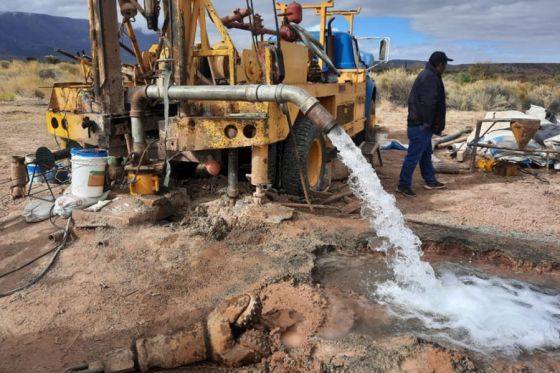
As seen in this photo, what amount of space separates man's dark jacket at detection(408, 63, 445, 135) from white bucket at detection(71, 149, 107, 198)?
435cm

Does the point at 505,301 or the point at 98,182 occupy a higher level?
the point at 98,182

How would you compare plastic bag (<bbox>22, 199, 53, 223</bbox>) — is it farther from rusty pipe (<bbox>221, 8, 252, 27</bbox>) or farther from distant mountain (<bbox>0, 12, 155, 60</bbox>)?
distant mountain (<bbox>0, 12, 155, 60</bbox>)

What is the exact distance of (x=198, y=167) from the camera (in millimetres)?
5914

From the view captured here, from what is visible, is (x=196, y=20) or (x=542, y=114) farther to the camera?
(x=542, y=114)

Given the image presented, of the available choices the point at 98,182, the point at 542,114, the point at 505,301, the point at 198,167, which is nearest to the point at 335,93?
the point at 198,167

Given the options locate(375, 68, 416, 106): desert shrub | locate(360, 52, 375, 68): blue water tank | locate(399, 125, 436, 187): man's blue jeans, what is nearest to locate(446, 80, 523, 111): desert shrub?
locate(375, 68, 416, 106): desert shrub

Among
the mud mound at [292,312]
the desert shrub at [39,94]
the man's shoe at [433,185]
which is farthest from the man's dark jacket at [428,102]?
the desert shrub at [39,94]

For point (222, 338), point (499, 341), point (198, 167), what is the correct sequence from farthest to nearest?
point (198, 167) → point (499, 341) → point (222, 338)

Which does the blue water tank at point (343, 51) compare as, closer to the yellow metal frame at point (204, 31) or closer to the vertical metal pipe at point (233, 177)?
the yellow metal frame at point (204, 31)

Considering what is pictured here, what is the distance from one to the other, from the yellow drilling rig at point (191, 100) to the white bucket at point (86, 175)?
350 millimetres

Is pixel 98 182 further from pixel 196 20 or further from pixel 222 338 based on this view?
pixel 222 338

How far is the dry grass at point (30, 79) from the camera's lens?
73.3 ft

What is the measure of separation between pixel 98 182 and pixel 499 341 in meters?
3.86

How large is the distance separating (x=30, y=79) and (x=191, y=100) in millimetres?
23491
